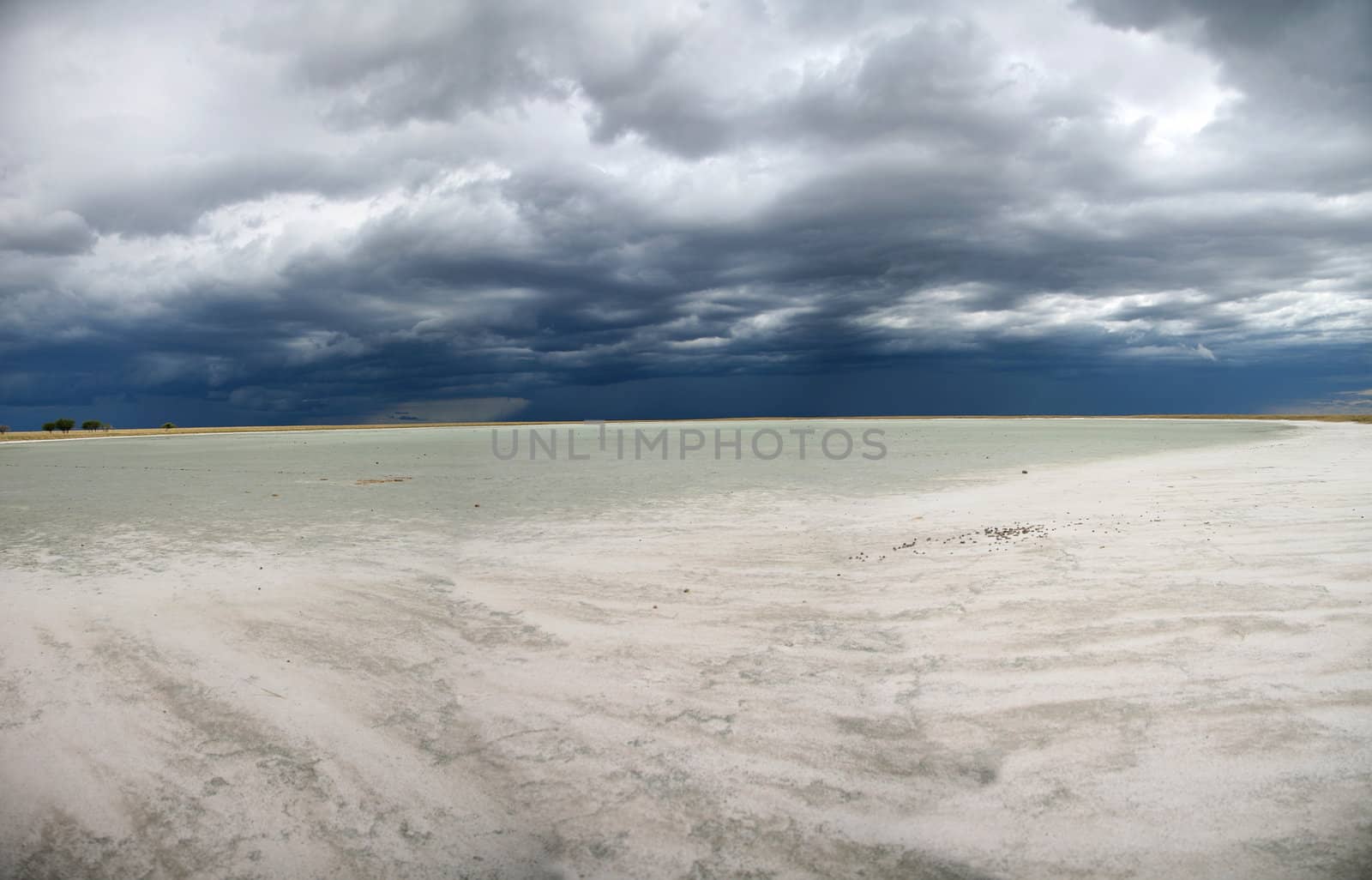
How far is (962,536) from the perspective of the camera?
832cm

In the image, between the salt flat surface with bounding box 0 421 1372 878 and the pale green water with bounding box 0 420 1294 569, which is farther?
the pale green water with bounding box 0 420 1294 569

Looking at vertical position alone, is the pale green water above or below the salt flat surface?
above

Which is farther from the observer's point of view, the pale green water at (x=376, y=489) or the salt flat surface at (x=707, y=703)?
the pale green water at (x=376, y=489)

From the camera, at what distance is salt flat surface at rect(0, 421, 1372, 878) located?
2.86 metres

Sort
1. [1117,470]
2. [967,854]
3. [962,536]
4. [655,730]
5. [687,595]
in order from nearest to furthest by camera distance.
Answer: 1. [967,854]
2. [655,730]
3. [687,595]
4. [962,536]
5. [1117,470]

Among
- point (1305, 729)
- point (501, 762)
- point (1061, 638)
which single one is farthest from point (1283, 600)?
point (501, 762)

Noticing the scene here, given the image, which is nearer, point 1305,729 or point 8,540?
point 1305,729

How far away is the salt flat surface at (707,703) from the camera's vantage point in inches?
112

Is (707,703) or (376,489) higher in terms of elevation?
(376,489)

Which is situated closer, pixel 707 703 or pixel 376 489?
pixel 707 703

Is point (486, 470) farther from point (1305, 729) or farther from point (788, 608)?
point (1305, 729)

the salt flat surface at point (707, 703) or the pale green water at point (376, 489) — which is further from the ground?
the pale green water at point (376, 489)

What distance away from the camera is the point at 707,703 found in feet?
13.4

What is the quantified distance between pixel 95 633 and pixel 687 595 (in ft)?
14.4
